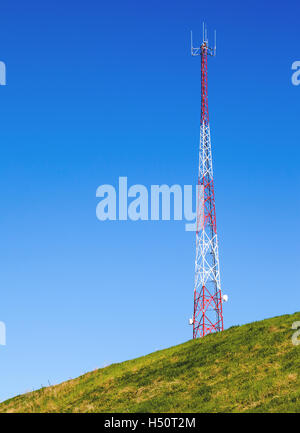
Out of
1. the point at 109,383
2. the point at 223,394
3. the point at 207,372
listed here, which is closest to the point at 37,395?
the point at 109,383

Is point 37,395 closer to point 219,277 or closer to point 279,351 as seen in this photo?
point 279,351

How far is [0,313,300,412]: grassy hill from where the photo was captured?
78.6 ft

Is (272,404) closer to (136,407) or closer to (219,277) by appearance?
(136,407)

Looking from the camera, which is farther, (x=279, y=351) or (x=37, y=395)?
(x=37, y=395)

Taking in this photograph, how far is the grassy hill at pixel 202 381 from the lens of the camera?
78.6 ft

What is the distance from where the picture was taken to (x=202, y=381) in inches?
1089

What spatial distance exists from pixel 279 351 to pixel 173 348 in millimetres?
9640
